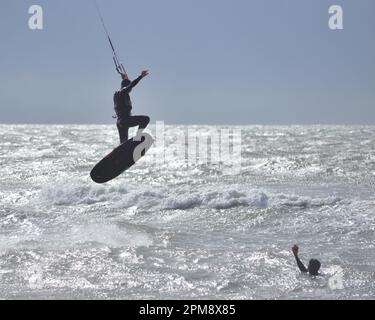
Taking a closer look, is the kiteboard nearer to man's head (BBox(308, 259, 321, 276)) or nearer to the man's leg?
the man's leg

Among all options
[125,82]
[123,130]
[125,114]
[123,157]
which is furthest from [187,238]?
[125,82]

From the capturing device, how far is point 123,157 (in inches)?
553

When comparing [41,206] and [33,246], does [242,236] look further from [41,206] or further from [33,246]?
[41,206]

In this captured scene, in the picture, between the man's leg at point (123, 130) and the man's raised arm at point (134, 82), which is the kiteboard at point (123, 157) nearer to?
the man's leg at point (123, 130)

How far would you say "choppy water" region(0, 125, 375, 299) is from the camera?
528 inches

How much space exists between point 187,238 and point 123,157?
5450mm

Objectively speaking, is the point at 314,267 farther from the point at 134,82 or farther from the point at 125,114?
the point at 134,82

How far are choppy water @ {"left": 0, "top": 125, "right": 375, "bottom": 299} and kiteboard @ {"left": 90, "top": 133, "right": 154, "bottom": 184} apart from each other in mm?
2506

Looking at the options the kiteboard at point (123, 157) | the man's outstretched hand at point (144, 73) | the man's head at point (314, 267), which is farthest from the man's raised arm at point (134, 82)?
the man's head at point (314, 267)

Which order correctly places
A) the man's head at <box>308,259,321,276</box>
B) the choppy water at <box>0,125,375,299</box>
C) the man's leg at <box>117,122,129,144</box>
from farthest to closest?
1. the man's head at <box>308,259,321,276</box>
2. the choppy water at <box>0,125,375,299</box>
3. the man's leg at <box>117,122,129,144</box>

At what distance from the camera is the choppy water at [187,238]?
1341 cm

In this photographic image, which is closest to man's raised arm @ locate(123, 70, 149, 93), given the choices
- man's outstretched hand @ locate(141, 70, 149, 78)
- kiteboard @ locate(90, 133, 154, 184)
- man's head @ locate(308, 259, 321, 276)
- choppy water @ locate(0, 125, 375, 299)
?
man's outstretched hand @ locate(141, 70, 149, 78)
